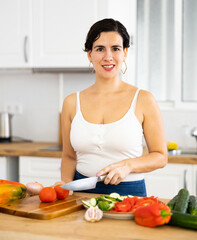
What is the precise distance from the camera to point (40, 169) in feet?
9.02

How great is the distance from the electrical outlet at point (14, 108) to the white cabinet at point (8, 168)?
0.69 meters

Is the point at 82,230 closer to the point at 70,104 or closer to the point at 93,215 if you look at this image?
the point at 93,215

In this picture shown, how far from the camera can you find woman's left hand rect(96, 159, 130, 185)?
1.41 meters

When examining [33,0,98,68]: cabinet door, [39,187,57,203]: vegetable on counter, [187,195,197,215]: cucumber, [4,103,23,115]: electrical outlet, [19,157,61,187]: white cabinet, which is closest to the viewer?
[187,195,197,215]: cucumber

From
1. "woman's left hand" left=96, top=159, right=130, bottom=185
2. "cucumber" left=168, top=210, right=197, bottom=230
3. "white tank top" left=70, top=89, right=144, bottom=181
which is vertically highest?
"white tank top" left=70, top=89, right=144, bottom=181

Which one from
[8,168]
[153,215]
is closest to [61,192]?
[153,215]

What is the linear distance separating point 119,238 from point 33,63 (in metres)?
2.17

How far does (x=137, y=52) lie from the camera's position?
3256mm

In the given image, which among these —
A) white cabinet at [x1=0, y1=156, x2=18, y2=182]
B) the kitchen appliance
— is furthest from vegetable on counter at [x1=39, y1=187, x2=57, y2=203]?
the kitchen appliance

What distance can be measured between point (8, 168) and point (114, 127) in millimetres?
1419

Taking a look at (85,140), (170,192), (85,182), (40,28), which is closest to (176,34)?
(40,28)

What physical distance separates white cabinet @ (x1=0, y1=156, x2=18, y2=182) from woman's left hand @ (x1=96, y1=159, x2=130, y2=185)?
151 cm

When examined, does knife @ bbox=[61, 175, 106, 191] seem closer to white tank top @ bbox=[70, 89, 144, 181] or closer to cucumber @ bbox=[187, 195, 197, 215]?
white tank top @ bbox=[70, 89, 144, 181]

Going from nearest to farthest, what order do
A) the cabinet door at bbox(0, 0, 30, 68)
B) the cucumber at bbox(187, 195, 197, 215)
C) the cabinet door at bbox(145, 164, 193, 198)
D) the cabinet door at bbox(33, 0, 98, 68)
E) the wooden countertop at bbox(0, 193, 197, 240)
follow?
the wooden countertop at bbox(0, 193, 197, 240) < the cucumber at bbox(187, 195, 197, 215) < the cabinet door at bbox(145, 164, 193, 198) < the cabinet door at bbox(33, 0, 98, 68) < the cabinet door at bbox(0, 0, 30, 68)
